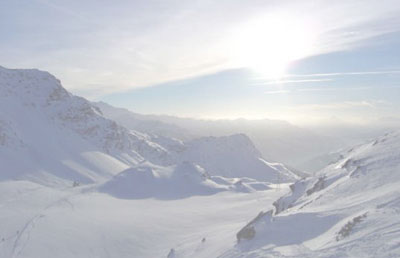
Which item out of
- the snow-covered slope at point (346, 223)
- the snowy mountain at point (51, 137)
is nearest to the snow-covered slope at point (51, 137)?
the snowy mountain at point (51, 137)

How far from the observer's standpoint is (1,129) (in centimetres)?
14188

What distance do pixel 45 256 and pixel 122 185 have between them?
126ft

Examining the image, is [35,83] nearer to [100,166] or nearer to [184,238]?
[100,166]

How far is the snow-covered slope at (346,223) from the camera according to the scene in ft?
63.4

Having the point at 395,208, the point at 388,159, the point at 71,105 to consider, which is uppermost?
the point at 71,105

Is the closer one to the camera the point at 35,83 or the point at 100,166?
the point at 100,166

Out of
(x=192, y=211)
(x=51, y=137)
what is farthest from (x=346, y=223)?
(x=51, y=137)

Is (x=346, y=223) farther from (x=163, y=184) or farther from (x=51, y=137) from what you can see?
(x=51, y=137)

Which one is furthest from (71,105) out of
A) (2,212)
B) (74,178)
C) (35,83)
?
(2,212)

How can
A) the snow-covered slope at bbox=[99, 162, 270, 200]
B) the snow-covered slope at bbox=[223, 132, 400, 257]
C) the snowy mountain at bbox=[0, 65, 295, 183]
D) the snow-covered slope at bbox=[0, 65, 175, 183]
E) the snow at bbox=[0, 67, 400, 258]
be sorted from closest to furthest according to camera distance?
the snow-covered slope at bbox=[223, 132, 400, 257] < the snow at bbox=[0, 67, 400, 258] < the snow-covered slope at bbox=[99, 162, 270, 200] < the snowy mountain at bbox=[0, 65, 295, 183] < the snow-covered slope at bbox=[0, 65, 175, 183]

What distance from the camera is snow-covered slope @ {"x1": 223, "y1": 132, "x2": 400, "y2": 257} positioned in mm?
19328

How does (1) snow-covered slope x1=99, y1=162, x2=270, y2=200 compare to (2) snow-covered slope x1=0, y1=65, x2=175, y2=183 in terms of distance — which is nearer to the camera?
(1) snow-covered slope x1=99, y1=162, x2=270, y2=200

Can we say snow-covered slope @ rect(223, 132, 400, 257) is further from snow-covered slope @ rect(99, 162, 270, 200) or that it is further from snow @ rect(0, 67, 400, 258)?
snow-covered slope @ rect(99, 162, 270, 200)

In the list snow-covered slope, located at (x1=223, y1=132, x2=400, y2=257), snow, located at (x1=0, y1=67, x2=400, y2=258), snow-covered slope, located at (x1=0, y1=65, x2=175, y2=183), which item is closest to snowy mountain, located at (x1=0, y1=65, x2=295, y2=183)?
snow-covered slope, located at (x1=0, y1=65, x2=175, y2=183)
